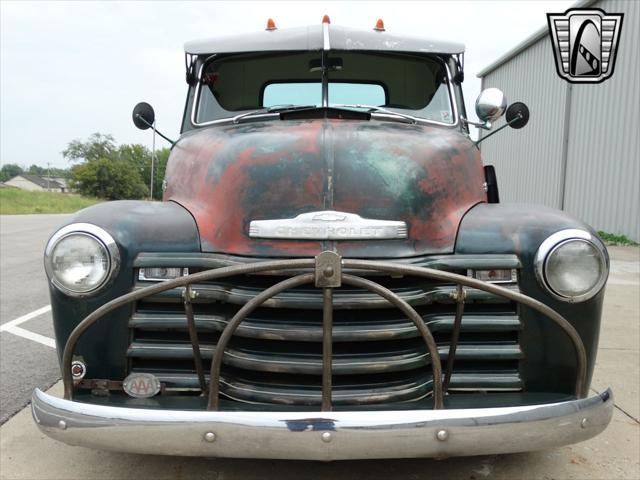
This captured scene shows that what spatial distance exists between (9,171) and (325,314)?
139 m

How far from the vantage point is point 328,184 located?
7.91 ft

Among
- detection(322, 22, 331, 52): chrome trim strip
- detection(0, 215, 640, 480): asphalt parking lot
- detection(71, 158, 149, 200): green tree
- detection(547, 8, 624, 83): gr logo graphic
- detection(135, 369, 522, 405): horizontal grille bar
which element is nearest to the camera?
detection(135, 369, 522, 405): horizontal grille bar

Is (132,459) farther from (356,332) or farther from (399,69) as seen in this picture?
(399,69)

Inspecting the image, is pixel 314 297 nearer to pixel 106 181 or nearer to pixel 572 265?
pixel 572 265

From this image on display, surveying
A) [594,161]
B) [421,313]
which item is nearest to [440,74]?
[421,313]

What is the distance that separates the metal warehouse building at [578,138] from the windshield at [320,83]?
31.6 feet

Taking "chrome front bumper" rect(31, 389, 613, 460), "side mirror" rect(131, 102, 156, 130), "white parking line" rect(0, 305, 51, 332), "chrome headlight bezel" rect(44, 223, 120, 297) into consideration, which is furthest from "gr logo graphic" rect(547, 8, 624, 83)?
"chrome headlight bezel" rect(44, 223, 120, 297)

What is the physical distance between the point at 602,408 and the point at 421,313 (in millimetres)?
A: 740

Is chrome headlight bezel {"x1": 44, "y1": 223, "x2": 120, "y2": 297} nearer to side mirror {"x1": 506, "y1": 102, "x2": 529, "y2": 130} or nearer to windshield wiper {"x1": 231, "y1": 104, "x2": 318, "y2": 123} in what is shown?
windshield wiper {"x1": 231, "y1": 104, "x2": 318, "y2": 123}

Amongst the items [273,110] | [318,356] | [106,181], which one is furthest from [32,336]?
[106,181]

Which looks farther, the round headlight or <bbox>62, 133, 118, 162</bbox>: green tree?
<bbox>62, 133, 118, 162</bbox>: green tree

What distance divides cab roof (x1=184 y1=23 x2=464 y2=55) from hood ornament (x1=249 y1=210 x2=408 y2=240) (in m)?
1.49

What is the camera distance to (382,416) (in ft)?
6.20

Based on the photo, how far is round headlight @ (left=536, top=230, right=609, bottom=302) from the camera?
2195mm
